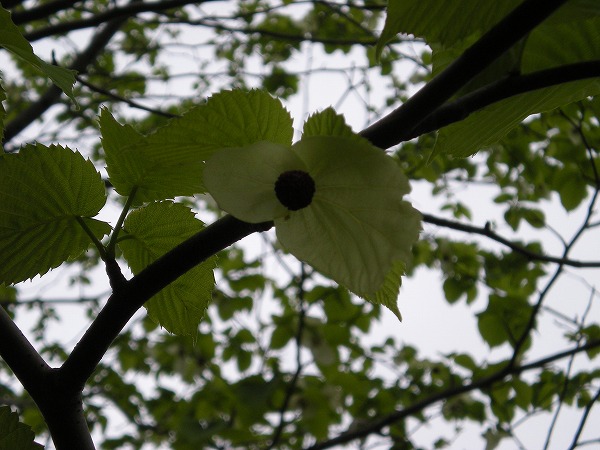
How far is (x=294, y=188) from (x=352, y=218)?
0.04m

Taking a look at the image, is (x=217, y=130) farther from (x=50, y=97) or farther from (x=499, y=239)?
(x=50, y=97)

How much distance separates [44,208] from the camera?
1.51ft

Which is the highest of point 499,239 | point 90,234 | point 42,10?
point 42,10

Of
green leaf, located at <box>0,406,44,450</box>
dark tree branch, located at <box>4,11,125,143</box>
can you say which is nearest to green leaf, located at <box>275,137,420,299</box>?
green leaf, located at <box>0,406,44,450</box>

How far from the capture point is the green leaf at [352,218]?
0.34 m

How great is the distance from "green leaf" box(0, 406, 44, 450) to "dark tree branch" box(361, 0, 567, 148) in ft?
1.35

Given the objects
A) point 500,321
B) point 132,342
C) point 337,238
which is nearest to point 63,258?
point 337,238

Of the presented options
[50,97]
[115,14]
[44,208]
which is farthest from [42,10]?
[44,208]

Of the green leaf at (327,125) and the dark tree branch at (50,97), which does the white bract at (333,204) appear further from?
the dark tree branch at (50,97)

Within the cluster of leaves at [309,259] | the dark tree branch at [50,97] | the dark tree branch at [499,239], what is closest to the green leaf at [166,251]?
the cluster of leaves at [309,259]

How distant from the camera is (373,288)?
1.19 ft

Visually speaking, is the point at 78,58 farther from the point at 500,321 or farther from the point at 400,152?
the point at 500,321

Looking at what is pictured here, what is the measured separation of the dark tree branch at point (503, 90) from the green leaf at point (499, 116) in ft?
0.28

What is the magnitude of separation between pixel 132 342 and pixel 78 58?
1.60 metres
